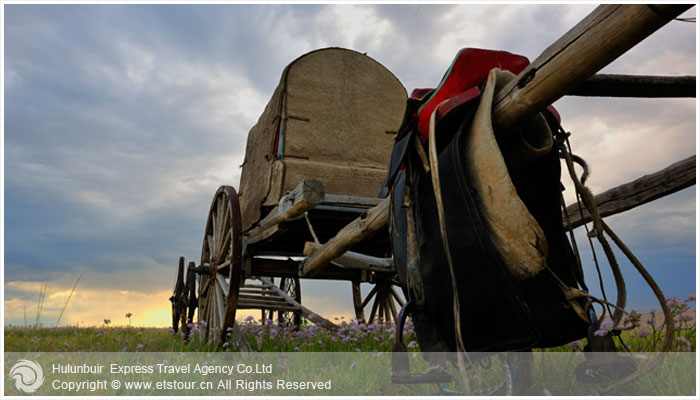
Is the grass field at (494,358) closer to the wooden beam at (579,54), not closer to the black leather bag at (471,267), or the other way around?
the black leather bag at (471,267)

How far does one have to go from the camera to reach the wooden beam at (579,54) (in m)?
1.12

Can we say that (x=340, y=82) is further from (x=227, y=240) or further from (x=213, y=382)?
(x=213, y=382)

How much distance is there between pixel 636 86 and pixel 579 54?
64 cm

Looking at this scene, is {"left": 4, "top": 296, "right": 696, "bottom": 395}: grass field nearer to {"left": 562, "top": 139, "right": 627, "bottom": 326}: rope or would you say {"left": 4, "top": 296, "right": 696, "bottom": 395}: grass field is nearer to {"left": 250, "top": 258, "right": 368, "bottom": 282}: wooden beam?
{"left": 562, "top": 139, "right": 627, "bottom": 326}: rope

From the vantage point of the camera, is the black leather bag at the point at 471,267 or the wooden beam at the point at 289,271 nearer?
the black leather bag at the point at 471,267

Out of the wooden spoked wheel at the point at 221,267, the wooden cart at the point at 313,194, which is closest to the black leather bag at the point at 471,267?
the wooden cart at the point at 313,194

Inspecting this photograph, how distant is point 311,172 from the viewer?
458cm

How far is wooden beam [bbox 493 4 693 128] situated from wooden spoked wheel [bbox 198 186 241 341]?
11.6 feet

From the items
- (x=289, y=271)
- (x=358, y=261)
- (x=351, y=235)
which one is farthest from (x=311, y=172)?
(x=289, y=271)

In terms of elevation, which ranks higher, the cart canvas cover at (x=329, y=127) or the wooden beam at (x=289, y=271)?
the cart canvas cover at (x=329, y=127)

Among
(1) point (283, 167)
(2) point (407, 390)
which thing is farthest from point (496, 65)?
(1) point (283, 167)

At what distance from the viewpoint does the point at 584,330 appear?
61.9 inches

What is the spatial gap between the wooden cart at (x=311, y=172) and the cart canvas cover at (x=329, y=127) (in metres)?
0.01

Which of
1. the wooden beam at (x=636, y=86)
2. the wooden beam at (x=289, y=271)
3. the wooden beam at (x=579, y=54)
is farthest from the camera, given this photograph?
the wooden beam at (x=289, y=271)
